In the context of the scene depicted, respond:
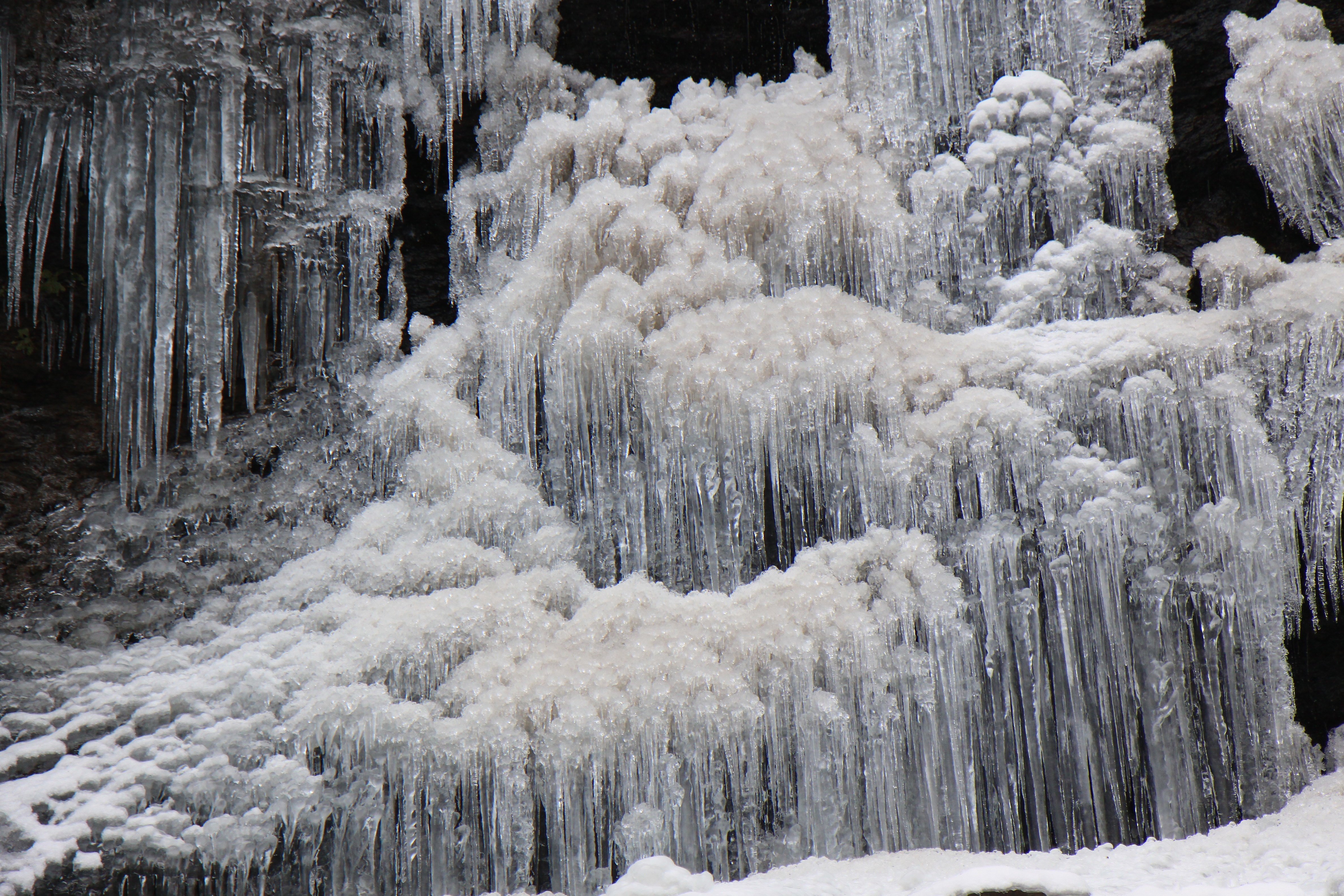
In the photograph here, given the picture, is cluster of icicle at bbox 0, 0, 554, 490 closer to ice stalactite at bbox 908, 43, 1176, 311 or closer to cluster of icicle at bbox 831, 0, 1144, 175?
cluster of icicle at bbox 831, 0, 1144, 175

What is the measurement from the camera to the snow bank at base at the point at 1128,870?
134 inches

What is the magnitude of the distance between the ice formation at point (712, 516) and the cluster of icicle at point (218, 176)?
0.10ft

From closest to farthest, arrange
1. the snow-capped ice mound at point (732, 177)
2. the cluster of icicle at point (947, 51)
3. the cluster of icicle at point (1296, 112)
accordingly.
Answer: the cluster of icicle at point (1296, 112), the snow-capped ice mound at point (732, 177), the cluster of icicle at point (947, 51)

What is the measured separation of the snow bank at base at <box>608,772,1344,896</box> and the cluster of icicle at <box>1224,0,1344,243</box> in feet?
9.37

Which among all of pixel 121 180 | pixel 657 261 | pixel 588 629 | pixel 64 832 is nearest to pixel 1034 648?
pixel 588 629

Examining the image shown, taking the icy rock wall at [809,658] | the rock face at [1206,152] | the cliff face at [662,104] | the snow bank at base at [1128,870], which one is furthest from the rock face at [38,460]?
the rock face at [1206,152]

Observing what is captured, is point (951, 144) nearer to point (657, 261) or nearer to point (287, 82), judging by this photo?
point (657, 261)

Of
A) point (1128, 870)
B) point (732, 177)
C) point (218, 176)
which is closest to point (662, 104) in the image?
point (732, 177)

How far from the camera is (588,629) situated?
4617 millimetres

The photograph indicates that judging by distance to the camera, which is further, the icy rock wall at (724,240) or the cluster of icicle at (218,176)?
the icy rock wall at (724,240)

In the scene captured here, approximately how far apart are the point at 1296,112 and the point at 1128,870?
12.2 ft

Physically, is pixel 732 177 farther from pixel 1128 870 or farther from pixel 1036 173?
pixel 1128 870

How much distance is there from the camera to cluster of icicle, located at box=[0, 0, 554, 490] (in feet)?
14.7

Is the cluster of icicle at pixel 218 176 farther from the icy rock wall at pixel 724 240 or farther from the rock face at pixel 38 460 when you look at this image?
the icy rock wall at pixel 724 240
